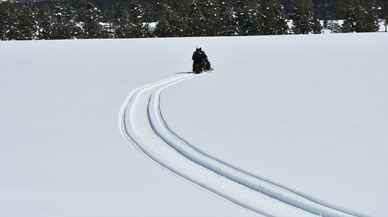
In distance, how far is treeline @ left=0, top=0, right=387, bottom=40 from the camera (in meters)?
60.4

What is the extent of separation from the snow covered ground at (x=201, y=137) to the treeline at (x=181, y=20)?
4041cm

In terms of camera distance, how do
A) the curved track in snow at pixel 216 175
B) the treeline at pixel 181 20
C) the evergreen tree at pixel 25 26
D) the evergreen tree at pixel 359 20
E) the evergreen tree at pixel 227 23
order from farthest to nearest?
the evergreen tree at pixel 25 26, the evergreen tree at pixel 227 23, the treeline at pixel 181 20, the evergreen tree at pixel 359 20, the curved track in snow at pixel 216 175

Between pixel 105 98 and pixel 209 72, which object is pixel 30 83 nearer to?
pixel 105 98

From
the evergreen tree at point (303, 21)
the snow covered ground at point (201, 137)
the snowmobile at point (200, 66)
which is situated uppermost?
the snow covered ground at point (201, 137)

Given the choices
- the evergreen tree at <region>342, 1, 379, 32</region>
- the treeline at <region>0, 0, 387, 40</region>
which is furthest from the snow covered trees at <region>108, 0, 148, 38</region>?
the evergreen tree at <region>342, 1, 379, 32</region>

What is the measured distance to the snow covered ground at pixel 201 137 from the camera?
6.70m

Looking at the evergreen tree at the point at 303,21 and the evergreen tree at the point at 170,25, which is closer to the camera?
the evergreen tree at the point at 170,25

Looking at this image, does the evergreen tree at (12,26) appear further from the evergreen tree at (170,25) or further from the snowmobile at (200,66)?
the snowmobile at (200,66)

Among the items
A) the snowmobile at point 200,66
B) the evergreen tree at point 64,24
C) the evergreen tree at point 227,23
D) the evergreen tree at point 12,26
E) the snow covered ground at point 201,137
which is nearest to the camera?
the snow covered ground at point 201,137

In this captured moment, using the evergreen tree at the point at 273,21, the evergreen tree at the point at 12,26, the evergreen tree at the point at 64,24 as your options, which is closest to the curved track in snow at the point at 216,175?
the evergreen tree at the point at 273,21

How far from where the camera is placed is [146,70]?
22422 millimetres

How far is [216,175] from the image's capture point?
7.48 meters

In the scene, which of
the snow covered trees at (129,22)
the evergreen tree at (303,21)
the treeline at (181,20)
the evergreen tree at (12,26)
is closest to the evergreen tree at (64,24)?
the treeline at (181,20)

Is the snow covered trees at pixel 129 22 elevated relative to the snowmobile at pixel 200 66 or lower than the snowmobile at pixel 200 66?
lower
